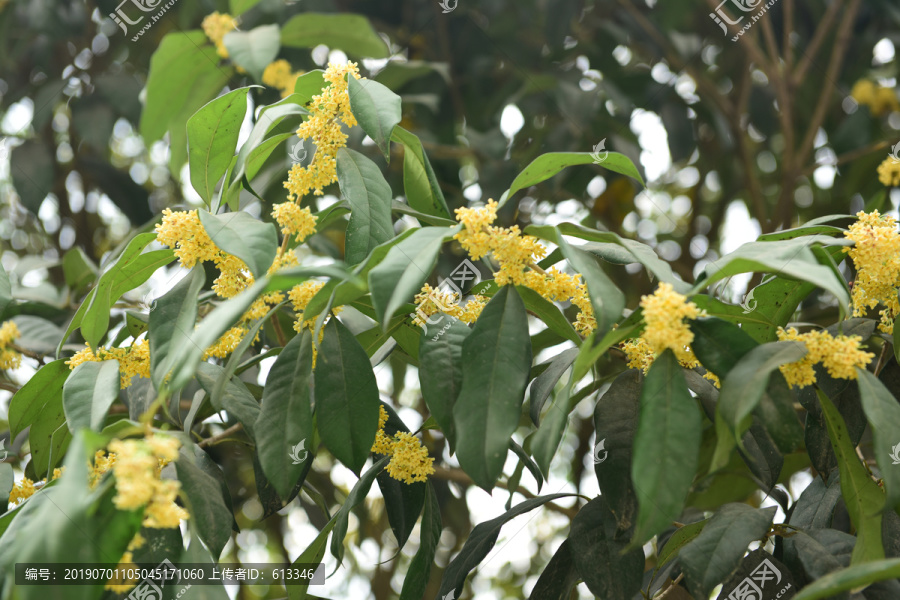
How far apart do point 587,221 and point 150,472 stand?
3.87 ft

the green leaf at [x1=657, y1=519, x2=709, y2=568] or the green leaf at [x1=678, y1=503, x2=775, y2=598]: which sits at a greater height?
the green leaf at [x1=678, y1=503, x2=775, y2=598]

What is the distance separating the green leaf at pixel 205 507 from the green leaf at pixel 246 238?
25 cm

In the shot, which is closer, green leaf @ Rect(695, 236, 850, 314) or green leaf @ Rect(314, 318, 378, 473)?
green leaf @ Rect(695, 236, 850, 314)

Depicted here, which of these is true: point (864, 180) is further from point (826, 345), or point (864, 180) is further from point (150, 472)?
point (150, 472)

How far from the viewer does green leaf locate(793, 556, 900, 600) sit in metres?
0.70

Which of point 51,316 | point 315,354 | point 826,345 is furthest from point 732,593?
point 51,316

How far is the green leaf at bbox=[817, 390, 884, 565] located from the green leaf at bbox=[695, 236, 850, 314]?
22 cm

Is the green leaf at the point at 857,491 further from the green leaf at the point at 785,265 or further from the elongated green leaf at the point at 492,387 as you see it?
the elongated green leaf at the point at 492,387

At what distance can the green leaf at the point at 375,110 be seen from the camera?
91cm
